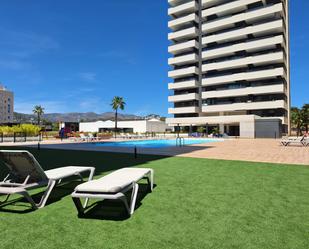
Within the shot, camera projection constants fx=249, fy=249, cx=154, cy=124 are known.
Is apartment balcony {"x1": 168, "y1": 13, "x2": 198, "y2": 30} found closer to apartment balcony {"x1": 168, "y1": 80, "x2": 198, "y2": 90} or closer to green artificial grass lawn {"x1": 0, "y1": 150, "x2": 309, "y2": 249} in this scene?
apartment balcony {"x1": 168, "y1": 80, "x2": 198, "y2": 90}

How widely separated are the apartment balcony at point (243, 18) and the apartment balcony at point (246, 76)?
39.0ft

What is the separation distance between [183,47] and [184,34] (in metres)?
3.48

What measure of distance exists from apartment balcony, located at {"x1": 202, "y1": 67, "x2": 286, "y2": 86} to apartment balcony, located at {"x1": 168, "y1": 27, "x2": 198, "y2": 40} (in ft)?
44.4

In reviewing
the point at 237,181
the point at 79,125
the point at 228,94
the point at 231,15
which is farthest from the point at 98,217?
the point at 79,125

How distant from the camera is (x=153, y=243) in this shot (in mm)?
3379

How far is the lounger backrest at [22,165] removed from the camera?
491 centimetres

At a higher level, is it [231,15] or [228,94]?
[231,15]

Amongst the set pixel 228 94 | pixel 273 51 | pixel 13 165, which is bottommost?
pixel 13 165

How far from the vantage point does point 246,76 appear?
2121 inches

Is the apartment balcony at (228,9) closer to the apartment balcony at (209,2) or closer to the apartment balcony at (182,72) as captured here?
the apartment balcony at (209,2)

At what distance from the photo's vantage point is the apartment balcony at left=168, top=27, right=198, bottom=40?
63500 millimetres

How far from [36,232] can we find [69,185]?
11.1 feet

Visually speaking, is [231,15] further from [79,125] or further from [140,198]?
[140,198]

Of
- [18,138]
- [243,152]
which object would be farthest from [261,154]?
[18,138]
